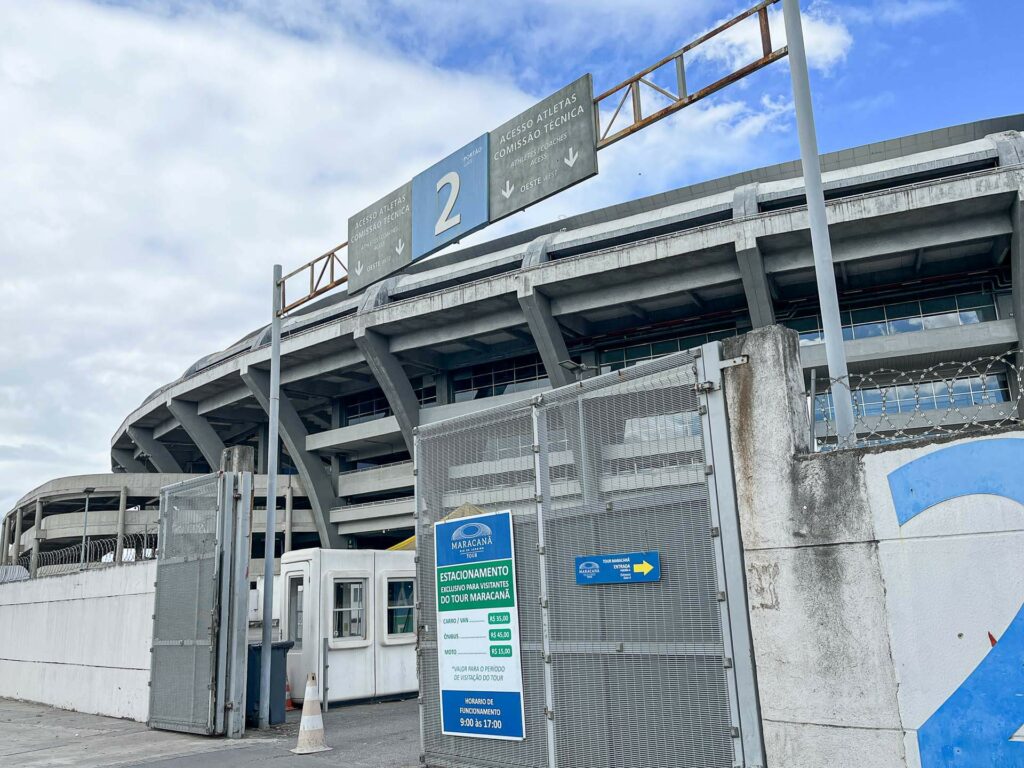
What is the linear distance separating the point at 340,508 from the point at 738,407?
40.4 metres

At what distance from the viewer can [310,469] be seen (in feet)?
144

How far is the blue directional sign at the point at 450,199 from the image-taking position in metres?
13.2

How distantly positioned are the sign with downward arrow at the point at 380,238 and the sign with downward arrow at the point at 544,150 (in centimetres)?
267

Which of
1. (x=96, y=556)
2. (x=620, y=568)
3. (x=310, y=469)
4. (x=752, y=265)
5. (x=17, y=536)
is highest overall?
(x=752, y=265)

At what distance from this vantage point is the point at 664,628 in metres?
6.16

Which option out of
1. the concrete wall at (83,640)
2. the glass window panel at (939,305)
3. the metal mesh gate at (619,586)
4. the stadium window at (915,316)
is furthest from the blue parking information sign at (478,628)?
the glass window panel at (939,305)

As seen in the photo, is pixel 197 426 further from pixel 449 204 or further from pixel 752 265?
pixel 449 204

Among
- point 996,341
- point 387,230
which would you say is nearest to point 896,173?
point 996,341

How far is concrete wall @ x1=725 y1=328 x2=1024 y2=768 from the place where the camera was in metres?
4.78

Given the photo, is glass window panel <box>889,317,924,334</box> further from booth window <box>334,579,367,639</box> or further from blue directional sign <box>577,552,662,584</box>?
blue directional sign <box>577,552,662,584</box>

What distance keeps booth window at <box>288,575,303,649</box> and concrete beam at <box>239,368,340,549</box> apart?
88.8 feet

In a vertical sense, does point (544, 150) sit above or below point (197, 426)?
below

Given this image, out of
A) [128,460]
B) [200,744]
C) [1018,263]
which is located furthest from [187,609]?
[128,460]

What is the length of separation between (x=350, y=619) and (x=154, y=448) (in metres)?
45.6
